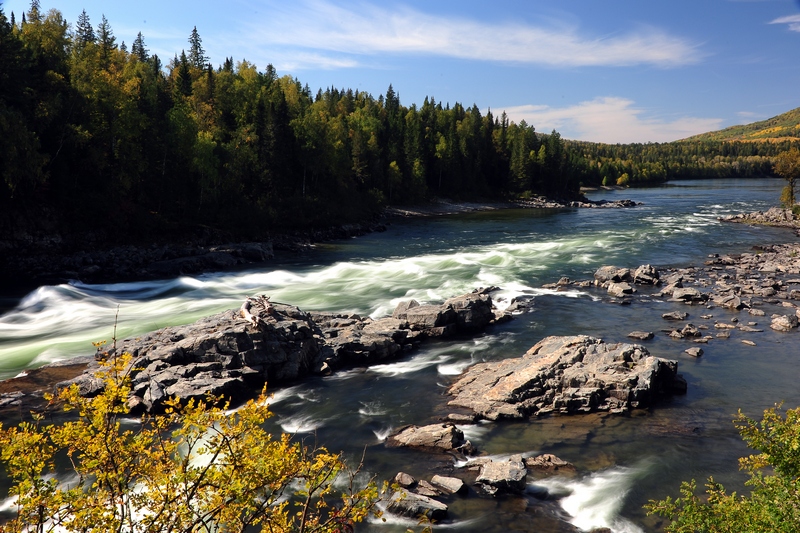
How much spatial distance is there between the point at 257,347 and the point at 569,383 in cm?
1296

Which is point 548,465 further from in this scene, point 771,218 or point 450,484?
point 771,218

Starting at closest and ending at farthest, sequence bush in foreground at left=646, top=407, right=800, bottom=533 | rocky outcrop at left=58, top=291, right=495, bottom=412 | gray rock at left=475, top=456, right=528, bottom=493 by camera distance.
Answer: bush in foreground at left=646, top=407, right=800, bottom=533, gray rock at left=475, top=456, right=528, bottom=493, rocky outcrop at left=58, top=291, right=495, bottom=412

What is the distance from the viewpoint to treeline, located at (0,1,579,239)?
4922cm

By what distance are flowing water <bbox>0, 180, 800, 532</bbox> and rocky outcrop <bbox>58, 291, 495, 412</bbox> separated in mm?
1228

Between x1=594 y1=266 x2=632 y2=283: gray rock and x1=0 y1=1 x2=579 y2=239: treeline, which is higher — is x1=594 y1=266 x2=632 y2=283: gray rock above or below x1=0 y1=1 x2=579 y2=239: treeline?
below

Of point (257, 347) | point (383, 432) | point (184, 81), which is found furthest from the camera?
point (184, 81)

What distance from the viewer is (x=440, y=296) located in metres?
35.3

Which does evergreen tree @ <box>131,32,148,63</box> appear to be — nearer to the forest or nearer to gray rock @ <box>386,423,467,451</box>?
the forest

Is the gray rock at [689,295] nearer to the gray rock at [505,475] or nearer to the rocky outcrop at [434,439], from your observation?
the rocky outcrop at [434,439]

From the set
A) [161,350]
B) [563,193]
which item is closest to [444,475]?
[161,350]

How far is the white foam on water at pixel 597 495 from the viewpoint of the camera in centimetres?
1195

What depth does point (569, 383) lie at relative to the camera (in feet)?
60.8

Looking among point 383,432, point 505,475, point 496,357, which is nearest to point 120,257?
point 496,357

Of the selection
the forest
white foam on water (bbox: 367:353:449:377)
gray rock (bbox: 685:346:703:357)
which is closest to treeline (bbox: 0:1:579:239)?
the forest
